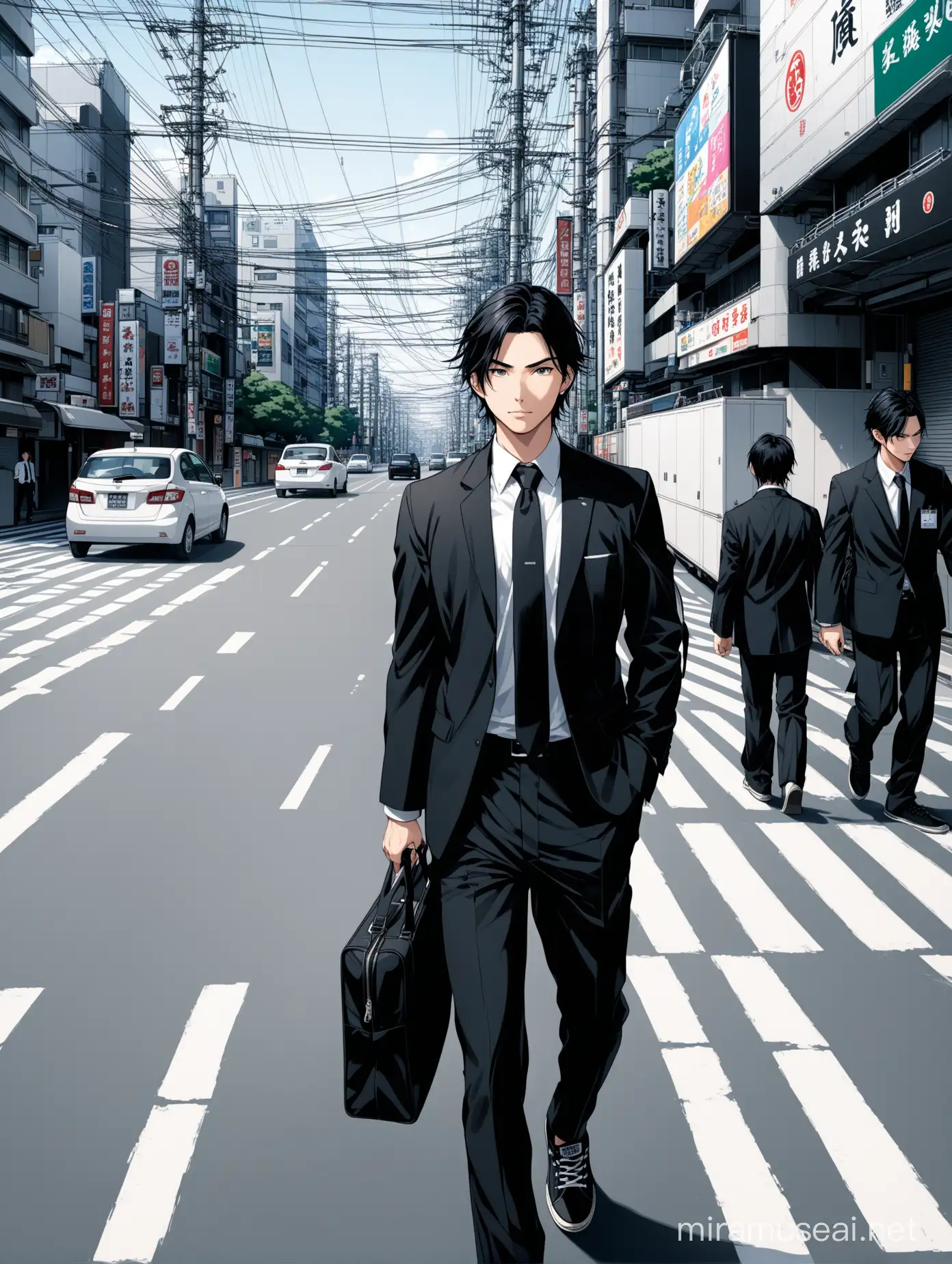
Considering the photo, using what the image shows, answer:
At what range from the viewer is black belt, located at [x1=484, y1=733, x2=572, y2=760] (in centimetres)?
272

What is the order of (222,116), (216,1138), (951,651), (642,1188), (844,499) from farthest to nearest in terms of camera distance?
(222,116) → (951,651) → (844,499) → (216,1138) → (642,1188)

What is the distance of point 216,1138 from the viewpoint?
131 inches

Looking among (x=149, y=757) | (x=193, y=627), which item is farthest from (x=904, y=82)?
(x=149, y=757)

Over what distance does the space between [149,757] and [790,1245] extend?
5.90 metres

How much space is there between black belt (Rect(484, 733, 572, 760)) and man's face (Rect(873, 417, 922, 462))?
3745 mm

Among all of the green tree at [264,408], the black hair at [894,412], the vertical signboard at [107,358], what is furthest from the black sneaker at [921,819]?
the green tree at [264,408]

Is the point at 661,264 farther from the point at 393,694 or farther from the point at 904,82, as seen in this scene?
the point at 393,694

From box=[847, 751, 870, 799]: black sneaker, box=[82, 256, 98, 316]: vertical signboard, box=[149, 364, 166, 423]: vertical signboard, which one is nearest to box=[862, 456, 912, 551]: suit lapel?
box=[847, 751, 870, 799]: black sneaker

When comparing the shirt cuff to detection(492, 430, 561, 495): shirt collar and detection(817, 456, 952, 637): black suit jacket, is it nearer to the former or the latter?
detection(492, 430, 561, 495): shirt collar

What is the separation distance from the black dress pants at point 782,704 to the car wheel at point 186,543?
14990mm

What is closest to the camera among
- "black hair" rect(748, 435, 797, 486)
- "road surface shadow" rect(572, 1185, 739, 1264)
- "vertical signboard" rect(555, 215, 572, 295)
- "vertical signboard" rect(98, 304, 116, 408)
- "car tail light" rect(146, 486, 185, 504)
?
"road surface shadow" rect(572, 1185, 739, 1264)

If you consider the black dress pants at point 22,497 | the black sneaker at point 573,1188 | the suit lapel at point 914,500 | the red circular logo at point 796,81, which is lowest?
the black sneaker at point 573,1188

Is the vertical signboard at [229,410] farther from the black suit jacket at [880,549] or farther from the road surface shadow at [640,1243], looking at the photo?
the road surface shadow at [640,1243]

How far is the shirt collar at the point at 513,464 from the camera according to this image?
2.79 meters
